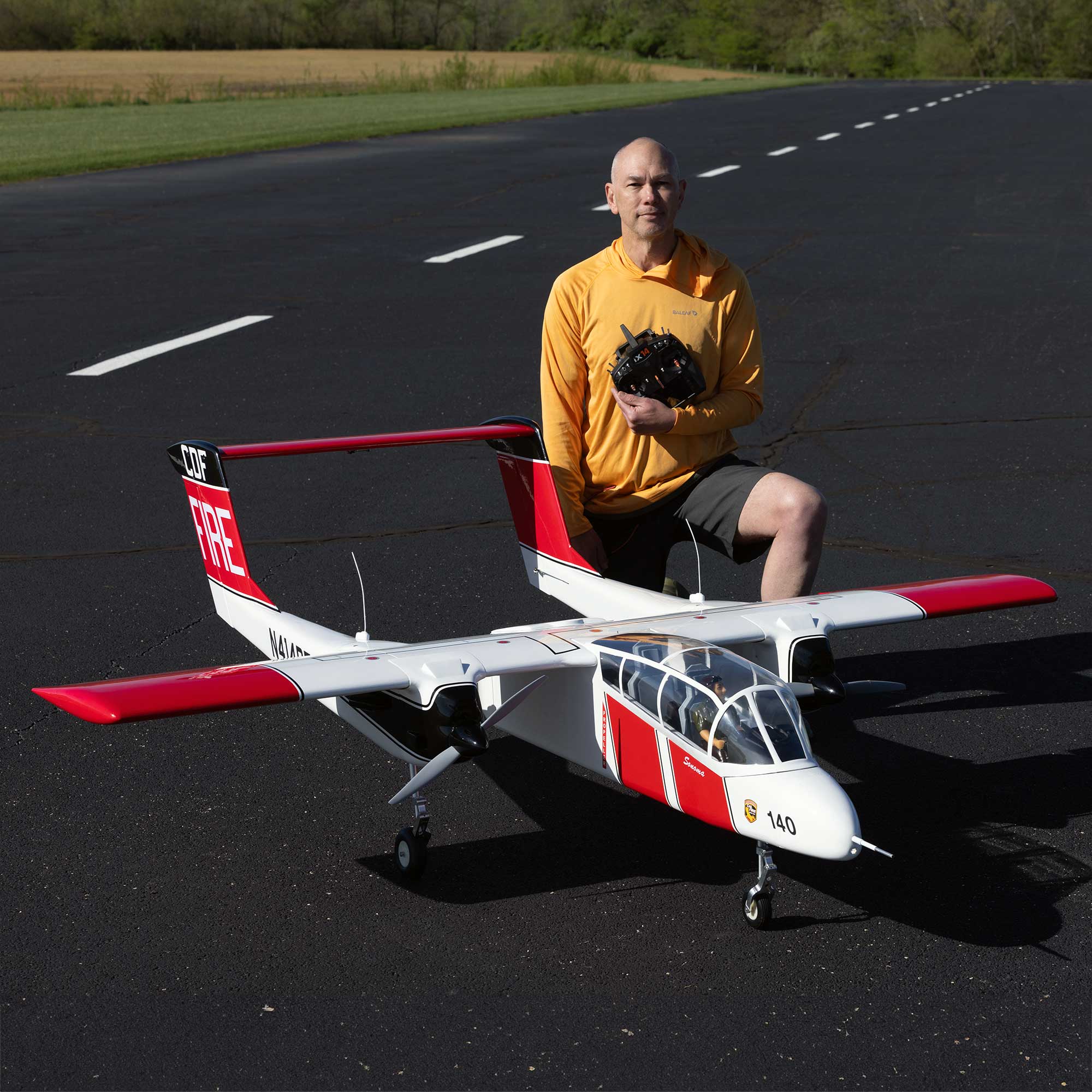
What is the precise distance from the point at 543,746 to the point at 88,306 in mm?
11418

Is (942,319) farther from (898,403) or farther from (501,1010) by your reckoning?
(501,1010)

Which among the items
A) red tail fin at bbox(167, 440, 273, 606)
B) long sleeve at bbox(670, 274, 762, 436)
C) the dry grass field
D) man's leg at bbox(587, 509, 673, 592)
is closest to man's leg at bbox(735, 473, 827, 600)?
long sleeve at bbox(670, 274, 762, 436)

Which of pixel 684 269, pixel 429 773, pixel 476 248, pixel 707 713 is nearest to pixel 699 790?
pixel 707 713

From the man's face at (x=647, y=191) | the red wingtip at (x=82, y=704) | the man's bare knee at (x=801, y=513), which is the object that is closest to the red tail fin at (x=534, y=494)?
the man's bare knee at (x=801, y=513)

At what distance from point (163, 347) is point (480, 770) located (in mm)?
8528

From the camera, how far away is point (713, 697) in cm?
414

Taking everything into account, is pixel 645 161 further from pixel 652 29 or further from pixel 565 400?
pixel 652 29

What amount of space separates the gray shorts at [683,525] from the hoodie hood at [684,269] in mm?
729

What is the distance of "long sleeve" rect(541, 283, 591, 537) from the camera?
19.4 ft

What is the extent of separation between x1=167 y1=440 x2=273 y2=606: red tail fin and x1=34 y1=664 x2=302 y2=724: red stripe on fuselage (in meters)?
1.52

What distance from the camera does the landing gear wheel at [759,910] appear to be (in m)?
4.36

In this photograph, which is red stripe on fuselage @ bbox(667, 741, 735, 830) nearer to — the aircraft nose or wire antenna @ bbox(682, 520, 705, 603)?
the aircraft nose

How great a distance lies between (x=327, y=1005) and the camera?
4062mm

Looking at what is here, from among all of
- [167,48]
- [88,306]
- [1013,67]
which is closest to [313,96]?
[88,306]
